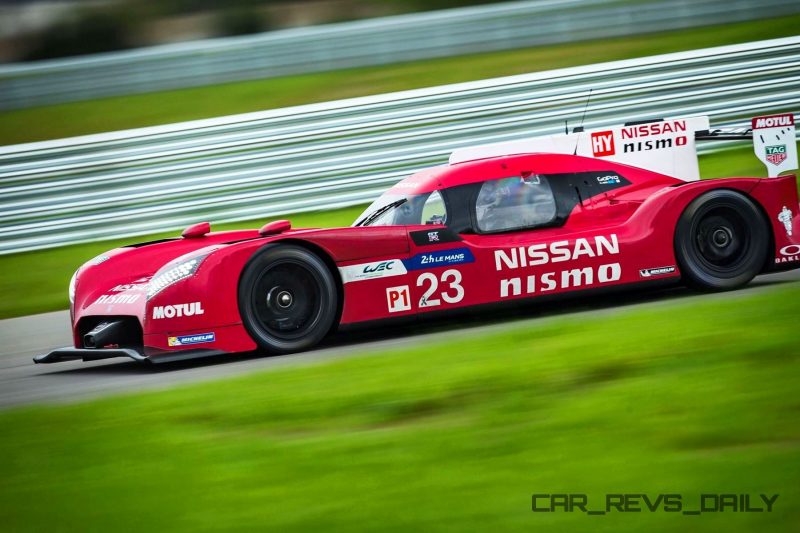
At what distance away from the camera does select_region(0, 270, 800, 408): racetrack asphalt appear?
587 cm

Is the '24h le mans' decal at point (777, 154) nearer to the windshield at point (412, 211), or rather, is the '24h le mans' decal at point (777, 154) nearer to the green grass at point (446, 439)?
the green grass at point (446, 439)

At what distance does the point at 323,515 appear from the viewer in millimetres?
3355

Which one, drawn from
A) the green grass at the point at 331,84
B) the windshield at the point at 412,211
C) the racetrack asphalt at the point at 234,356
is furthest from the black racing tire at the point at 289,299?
the green grass at the point at 331,84

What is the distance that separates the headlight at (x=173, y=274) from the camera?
19.8ft

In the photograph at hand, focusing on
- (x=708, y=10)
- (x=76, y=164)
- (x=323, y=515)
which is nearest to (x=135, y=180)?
(x=76, y=164)

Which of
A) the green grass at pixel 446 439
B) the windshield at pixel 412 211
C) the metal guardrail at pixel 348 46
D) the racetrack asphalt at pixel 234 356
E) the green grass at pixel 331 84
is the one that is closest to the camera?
the green grass at pixel 446 439

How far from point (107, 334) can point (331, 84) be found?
31.1 feet

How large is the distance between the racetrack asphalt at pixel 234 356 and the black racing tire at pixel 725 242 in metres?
0.12

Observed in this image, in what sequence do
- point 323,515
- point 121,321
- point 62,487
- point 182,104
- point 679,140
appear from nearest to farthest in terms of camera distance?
point 323,515 → point 62,487 → point 121,321 → point 679,140 → point 182,104

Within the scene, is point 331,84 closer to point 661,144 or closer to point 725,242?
point 661,144

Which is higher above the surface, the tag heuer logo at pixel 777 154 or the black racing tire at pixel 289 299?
the tag heuer logo at pixel 777 154

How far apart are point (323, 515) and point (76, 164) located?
834cm

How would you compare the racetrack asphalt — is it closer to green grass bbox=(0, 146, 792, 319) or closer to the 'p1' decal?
the 'p1' decal

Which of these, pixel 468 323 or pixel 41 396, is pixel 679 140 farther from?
pixel 41 396
